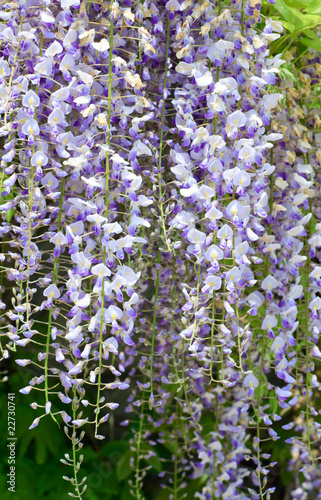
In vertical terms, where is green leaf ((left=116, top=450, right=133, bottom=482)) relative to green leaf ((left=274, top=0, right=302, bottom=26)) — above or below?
below

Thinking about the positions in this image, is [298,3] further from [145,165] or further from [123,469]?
[123,469]

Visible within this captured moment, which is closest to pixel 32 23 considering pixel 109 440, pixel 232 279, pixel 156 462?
pixel 232 279

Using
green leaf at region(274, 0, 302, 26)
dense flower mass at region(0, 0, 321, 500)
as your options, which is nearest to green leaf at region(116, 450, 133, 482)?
dense flower mass at region(0, 0, 321, 500)

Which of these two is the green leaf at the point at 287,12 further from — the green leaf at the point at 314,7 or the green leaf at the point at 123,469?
the green leaf at the point at 123,469

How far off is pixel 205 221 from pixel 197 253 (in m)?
0.09

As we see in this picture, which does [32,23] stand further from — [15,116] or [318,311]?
[318,311]

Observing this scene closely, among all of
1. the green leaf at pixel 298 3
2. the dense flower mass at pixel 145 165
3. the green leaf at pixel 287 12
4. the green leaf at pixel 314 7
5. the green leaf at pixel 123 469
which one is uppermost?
the green leaf at pixel 298 3

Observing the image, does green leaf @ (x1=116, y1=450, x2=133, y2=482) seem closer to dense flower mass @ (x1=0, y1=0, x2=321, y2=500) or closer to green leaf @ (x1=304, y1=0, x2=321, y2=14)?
dense flower mass @ (x1=0, y1=0, x2=321, y2=500)

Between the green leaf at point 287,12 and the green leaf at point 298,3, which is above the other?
the green leaf at point 298,3

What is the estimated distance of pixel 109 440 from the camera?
210cm

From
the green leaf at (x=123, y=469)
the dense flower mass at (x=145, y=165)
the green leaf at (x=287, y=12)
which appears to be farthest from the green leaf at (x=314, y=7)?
the green leaf at (x=123, y=469)

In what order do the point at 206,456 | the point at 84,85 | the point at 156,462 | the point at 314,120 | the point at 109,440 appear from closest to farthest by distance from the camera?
the point at 84,85
the point at 314,120
the point at 206,456
the point at 156,462
the point at 109,440

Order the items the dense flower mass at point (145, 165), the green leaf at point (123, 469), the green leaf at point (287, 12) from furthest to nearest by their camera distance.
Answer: the green leaf at point (123, 469), the green leaf at point (287, 12), the dense flower mass at point (145, 165)

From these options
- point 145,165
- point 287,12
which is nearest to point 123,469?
point 145,165
